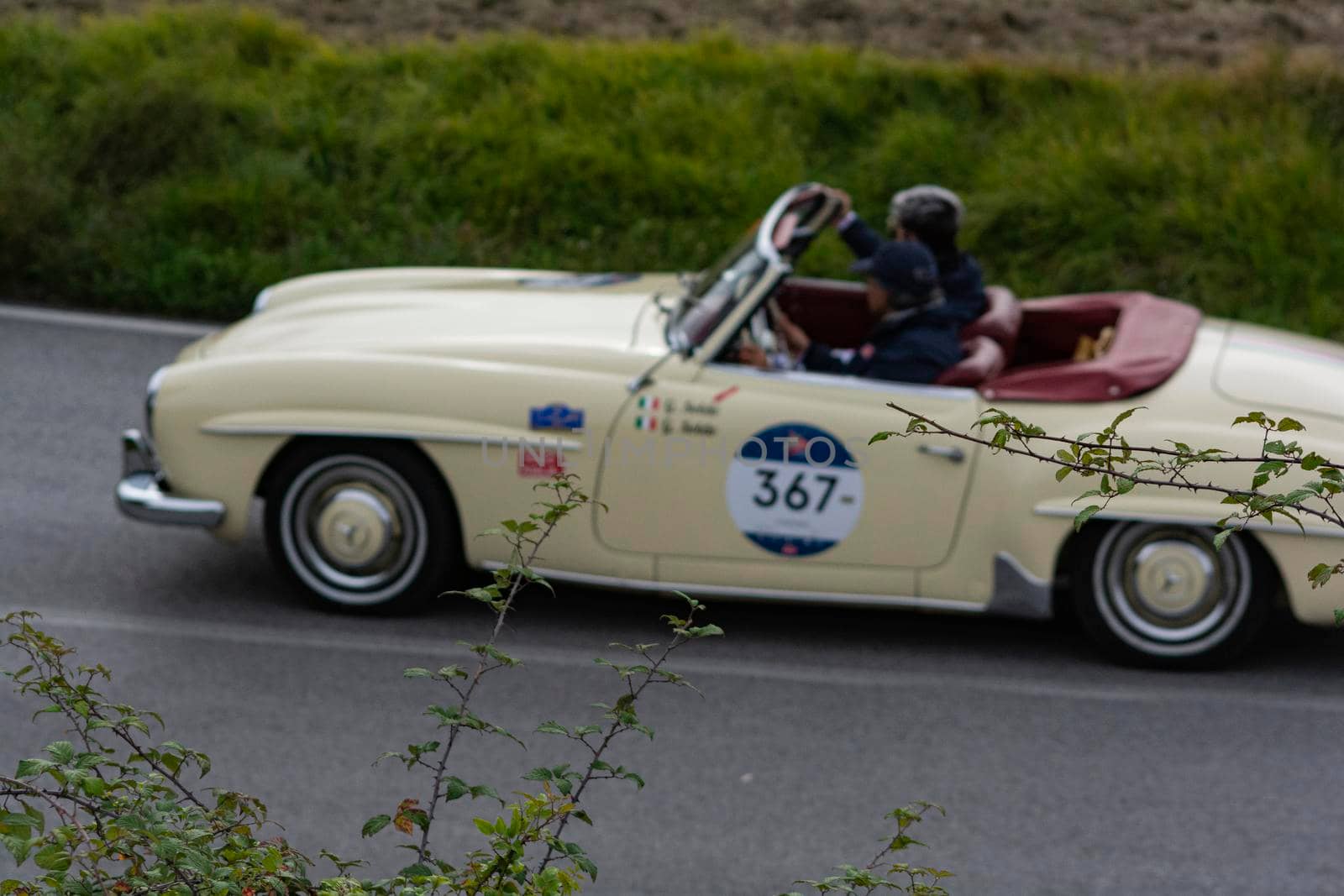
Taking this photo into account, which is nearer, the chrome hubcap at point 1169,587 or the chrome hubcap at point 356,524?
the chrome hubcap at point 1169,587

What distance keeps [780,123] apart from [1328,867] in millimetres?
8267

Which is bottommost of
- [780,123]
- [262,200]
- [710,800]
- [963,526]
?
[710,800]

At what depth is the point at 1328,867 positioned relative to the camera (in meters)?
4.64

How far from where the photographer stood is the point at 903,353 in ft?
19.5

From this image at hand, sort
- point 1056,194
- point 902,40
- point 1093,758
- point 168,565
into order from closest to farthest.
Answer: point 1093,758
point 168,565
point 1056,194
point 902,40

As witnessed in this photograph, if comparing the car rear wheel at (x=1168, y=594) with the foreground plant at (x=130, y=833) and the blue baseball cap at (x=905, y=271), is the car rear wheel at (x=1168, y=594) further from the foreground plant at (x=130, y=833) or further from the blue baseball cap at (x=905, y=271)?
the foreground plant at (x=130, y=833)

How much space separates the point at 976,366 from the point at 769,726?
59.3 inches

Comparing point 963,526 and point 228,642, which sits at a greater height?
point 963,526

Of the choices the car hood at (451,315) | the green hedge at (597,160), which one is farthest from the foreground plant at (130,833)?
the green hedge at (597,160)

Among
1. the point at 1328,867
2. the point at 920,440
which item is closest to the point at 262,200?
the point at 920,440

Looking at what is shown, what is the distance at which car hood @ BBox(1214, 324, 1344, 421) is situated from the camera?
5.84m

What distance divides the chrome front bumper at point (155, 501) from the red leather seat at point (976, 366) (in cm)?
261

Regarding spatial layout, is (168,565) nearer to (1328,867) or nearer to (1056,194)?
(1328,867)

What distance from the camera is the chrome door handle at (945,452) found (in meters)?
5.65
